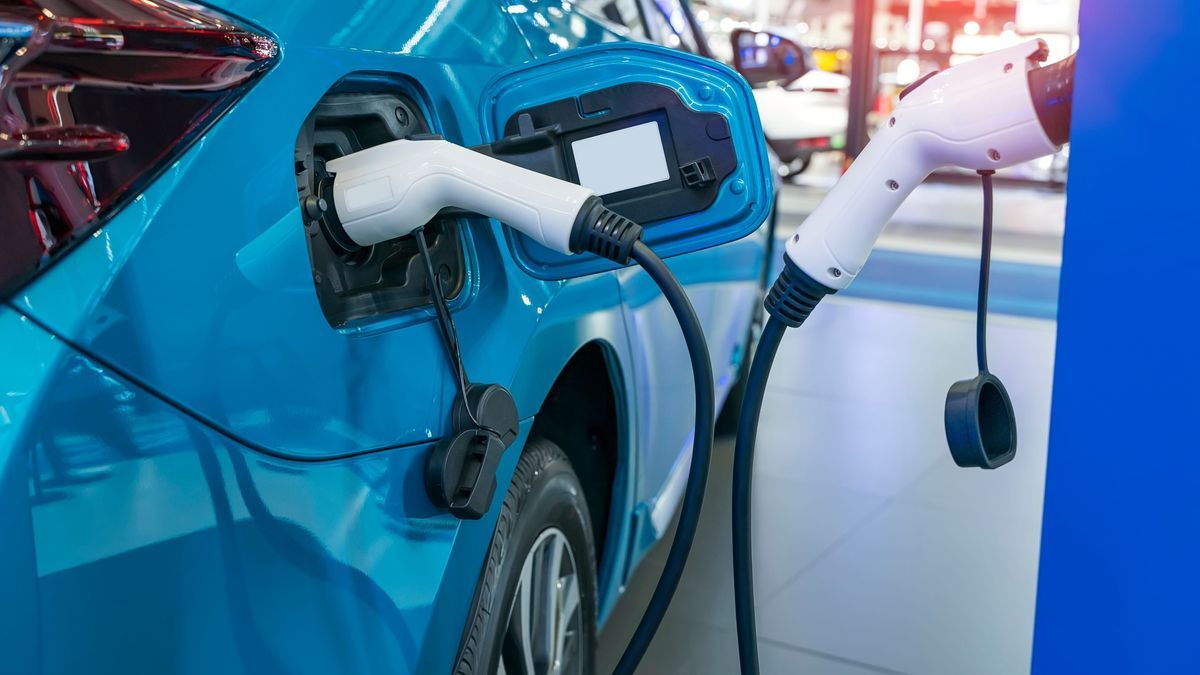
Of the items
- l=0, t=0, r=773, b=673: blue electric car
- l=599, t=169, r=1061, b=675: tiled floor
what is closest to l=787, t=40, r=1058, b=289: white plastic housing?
l=0, t=0, r=773, b=673: blue electric car

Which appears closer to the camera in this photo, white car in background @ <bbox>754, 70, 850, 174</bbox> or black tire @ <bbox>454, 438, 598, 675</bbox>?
black tire @ <bbox>454, 438, 598, 675</bbox>

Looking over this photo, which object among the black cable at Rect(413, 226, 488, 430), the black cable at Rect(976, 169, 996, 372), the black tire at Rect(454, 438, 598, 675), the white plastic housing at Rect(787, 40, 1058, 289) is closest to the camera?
the white plastic housing at Rect(787, 40, 1058, 289)

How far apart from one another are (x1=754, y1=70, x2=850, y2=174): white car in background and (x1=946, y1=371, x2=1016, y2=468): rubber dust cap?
995 cm

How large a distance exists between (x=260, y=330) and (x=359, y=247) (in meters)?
0.24

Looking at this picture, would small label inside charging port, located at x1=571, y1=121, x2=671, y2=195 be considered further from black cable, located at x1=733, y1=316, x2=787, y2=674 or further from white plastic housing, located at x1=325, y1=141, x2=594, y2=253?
black cable, located at x1=733, y1=316, x2=787, y2=674

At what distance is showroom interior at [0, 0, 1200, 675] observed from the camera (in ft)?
2.64

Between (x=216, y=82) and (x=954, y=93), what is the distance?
0.62m

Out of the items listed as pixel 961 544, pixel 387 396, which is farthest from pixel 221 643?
pixel 961 544

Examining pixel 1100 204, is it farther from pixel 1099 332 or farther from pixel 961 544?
pixel 961 544

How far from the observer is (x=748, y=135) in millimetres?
1216

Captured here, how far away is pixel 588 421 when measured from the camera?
188 cm

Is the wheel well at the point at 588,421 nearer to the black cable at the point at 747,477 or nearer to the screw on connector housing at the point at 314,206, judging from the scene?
the black cable at the point at 747,477

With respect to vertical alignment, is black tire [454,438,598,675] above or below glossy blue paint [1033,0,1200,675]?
below

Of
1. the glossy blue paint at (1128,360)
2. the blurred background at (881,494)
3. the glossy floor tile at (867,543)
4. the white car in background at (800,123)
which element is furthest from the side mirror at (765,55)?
the white car in background at (800,123)
